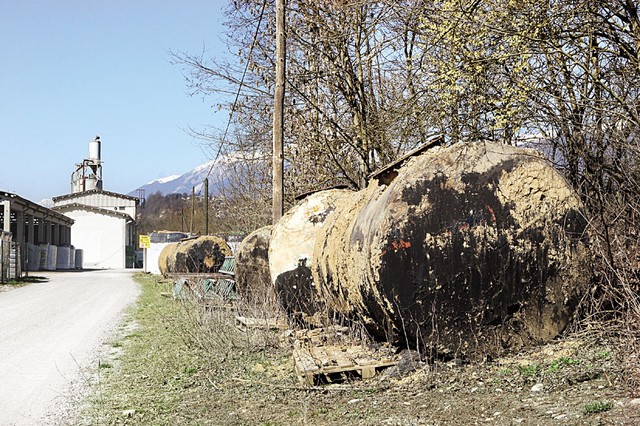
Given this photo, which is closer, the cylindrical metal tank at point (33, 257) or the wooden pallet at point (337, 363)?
the wooden pallet at point (337, 363)

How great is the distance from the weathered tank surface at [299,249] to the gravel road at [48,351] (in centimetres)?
296

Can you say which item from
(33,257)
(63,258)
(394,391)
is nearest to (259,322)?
→ (394,391)

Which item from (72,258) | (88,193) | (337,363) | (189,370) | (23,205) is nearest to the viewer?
(337,363)

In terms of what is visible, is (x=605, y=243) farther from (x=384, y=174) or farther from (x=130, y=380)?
(x=130, y=380)

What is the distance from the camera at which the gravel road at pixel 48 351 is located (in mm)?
7492

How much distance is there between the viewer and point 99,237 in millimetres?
72938

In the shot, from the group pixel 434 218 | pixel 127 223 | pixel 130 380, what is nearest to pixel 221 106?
pixel 130 380

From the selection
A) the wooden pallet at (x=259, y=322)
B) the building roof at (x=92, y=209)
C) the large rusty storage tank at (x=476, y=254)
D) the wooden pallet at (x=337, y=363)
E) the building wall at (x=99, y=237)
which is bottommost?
the wooden pallet at (x=337, y=363)

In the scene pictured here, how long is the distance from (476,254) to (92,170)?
82893 millimetres

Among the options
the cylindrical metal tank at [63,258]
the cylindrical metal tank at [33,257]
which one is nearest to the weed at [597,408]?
the cylindrical metal tank at [33,257]

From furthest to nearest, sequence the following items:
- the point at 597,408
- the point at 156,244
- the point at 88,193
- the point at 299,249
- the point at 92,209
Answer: the point at 88,193
the point at 92,209
the point at 156,244
the point at 299,249
the point at 597,408

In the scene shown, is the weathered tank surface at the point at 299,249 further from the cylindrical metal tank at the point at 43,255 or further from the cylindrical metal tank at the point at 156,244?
the cylindrical metal tank at the point at 43,255

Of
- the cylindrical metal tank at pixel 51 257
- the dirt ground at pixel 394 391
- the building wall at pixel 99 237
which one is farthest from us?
the building wall at pixel 99 237

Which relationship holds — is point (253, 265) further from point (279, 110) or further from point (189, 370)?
point (189, 370)
